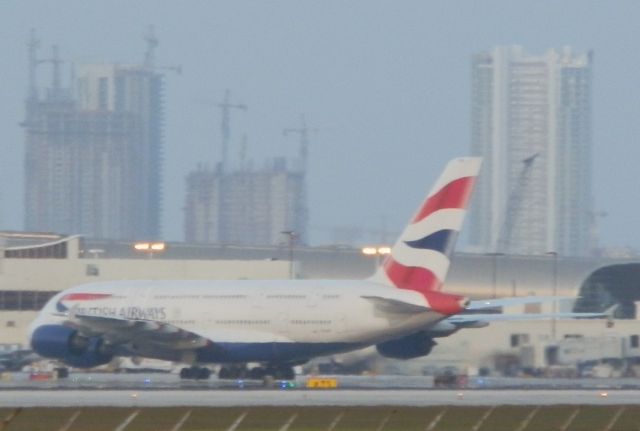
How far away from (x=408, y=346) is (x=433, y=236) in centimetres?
554

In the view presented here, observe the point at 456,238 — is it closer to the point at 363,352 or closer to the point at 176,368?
the point at 363,352

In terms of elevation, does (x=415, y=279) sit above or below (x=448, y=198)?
below

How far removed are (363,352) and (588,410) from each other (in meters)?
29.4

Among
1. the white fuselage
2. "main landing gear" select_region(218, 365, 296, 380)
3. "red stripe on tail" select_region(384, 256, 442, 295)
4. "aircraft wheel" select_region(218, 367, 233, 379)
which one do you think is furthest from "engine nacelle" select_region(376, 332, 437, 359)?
"aircraft wheel" select_region(218, 367, 233, 379)

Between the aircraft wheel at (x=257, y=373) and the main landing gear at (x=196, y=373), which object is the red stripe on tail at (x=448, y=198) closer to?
the aircraft wheel at (x=257, y=373)

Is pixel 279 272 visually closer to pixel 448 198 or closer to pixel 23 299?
pixel 23 299

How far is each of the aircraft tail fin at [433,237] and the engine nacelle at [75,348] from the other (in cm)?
1109

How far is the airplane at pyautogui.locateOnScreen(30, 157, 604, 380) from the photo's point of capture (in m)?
66.6

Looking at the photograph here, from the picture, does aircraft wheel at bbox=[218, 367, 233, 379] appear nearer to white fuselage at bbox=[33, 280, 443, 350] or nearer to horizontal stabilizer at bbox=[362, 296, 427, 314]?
white fuselage at bbox=[33, 280, 443, 350]

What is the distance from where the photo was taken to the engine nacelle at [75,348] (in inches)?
2741

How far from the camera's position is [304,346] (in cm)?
6775

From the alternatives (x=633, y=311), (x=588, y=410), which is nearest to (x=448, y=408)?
(x=588, y=410)

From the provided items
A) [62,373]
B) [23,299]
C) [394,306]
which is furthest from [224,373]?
[23,299]

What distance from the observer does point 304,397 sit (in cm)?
5388
